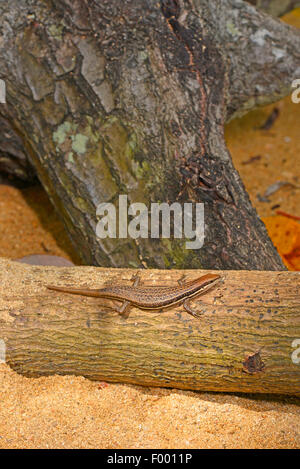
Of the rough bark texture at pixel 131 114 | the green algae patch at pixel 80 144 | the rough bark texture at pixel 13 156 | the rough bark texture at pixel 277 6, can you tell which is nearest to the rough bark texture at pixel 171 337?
the rough bark texture at pixel 131 114

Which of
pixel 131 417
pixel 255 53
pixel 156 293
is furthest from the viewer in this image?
pixel 255 53

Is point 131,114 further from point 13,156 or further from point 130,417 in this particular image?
point 130,417

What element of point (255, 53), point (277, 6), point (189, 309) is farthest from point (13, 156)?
point (277, 6)

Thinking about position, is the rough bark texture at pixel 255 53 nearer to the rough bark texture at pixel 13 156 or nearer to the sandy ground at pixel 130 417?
the rough bark texture at pixel 13 156

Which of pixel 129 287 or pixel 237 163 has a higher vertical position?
pixel 129 287

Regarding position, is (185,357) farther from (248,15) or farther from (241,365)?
(248,15)
